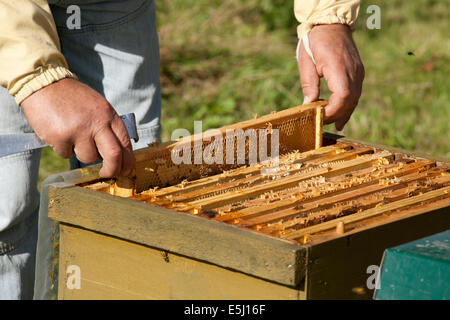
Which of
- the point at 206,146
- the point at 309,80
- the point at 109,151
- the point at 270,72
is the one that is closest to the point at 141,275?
the point at 109,151

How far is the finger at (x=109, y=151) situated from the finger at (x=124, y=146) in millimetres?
15

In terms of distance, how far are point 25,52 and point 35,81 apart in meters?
0.09

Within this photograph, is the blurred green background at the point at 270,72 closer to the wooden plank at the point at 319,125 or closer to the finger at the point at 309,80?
the finger at the point at 309,80

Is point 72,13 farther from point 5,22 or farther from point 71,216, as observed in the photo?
point 71,216

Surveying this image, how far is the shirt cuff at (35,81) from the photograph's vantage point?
1.95m

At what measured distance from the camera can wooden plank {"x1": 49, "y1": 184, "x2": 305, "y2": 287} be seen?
1.60 m

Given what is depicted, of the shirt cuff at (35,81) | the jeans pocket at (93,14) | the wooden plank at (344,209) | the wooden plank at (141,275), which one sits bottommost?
the wooden plank at (141,275)

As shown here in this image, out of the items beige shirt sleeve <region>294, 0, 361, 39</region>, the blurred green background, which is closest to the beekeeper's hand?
beige shirt sleeve <region>294, 0, 361, 39</region>

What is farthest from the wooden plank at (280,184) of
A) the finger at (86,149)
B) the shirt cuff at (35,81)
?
the shirt cuff at (35,81)

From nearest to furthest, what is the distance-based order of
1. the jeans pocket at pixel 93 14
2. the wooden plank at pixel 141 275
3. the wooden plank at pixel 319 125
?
the wooden plank at pixel 141 275, the wooden plank at pixel 319 125, the jeans pocket at pixel 93 14

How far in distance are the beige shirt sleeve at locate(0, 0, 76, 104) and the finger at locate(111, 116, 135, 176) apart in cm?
19

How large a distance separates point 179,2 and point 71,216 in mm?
4259

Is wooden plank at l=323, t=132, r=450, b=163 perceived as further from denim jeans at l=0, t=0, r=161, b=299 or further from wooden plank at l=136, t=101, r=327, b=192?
denim jeans at l=0, t=0, r=161, b=299

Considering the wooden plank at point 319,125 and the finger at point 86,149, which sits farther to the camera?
the wooden plank at point 319,125
